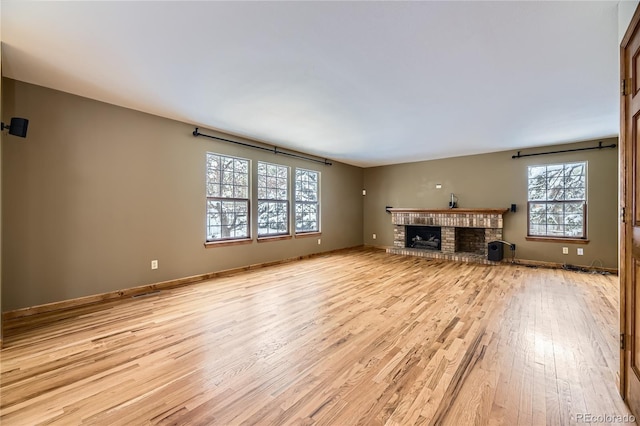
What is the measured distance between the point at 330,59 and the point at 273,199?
3601 millimetres

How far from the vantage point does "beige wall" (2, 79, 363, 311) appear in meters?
2.92

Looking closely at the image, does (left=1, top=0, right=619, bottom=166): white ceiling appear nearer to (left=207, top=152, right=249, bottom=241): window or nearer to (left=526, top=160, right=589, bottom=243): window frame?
(left=207, top=152, right=249, bottom=241): window

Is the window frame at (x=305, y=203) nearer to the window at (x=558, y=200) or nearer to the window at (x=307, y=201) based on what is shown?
the window at (x=307, y=201)

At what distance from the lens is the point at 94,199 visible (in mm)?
3395

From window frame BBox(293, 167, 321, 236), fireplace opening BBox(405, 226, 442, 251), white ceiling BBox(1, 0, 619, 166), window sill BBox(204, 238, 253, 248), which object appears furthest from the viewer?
fireplace opening BBox(405, 226, 442, 251)

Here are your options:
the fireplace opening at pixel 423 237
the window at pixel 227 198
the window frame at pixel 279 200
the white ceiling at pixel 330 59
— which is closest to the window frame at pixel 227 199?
the window at pixel 227 198

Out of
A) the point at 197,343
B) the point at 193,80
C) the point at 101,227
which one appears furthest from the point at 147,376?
the point at 193,80

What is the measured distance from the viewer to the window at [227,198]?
4.65 metres

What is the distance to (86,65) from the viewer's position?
2.60 meters

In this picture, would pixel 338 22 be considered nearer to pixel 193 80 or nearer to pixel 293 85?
pixel 293 85

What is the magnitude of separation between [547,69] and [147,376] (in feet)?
13.9

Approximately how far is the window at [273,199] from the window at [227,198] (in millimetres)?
349

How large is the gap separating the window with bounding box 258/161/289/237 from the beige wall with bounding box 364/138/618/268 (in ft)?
10.3

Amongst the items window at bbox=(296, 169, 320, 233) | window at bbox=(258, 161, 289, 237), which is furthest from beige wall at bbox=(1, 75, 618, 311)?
window at bbox=(296, 169, 320, 233)
